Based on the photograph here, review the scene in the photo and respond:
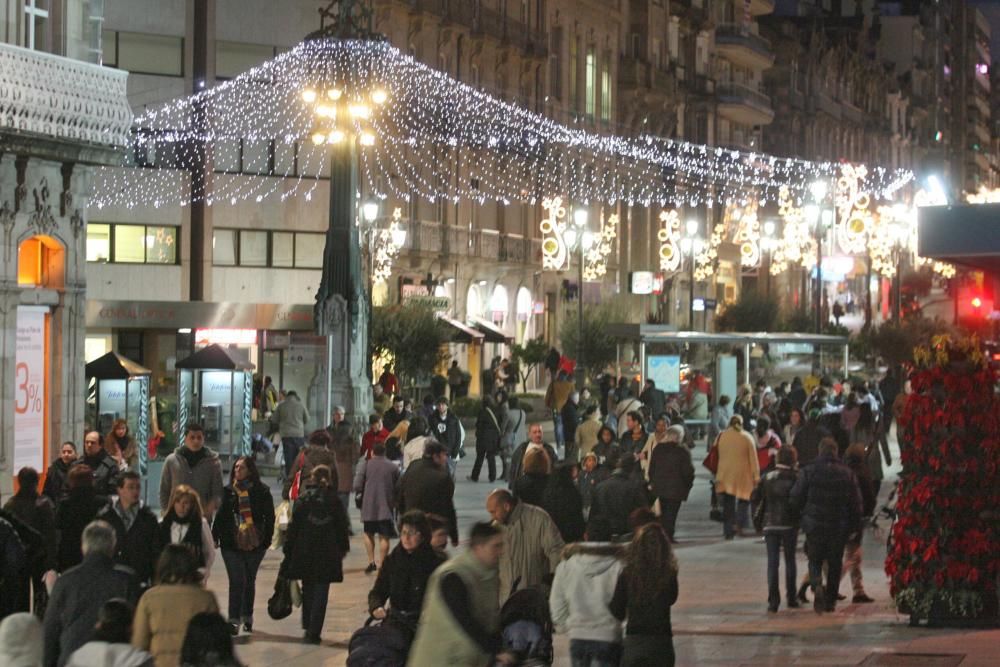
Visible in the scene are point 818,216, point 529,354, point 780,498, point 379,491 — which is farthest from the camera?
point 529,354

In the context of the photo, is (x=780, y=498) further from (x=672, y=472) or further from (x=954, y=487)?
(x=672, y=472)

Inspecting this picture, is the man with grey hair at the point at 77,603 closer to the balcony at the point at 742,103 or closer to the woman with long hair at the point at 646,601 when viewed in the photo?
the woman with long hair at the point at 646,601

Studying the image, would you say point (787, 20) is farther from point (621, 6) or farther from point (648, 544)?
point (648, 544)

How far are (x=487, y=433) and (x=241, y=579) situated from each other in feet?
48.0

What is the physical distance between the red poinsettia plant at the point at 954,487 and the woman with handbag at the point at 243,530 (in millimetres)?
4915

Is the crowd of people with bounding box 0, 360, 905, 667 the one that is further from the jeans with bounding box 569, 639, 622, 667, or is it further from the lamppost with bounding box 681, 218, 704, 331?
the lamppost with bounding box 681, 218, 704, 331

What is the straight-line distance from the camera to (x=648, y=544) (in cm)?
1056

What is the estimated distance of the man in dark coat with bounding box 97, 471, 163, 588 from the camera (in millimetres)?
13297

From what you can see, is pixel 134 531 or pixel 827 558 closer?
pixel 134 531

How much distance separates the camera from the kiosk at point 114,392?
2688 cm

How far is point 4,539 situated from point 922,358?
7.07m

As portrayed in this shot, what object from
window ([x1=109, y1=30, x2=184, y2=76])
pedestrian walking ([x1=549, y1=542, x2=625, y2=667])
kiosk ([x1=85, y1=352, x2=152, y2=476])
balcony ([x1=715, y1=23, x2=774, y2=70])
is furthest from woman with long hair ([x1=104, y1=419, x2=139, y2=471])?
balcony ([x1=715, y1=23, x2=774, y2=70])

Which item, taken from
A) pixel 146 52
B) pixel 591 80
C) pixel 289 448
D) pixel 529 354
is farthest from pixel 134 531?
pixel 591 80

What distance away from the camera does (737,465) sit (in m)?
22.1
